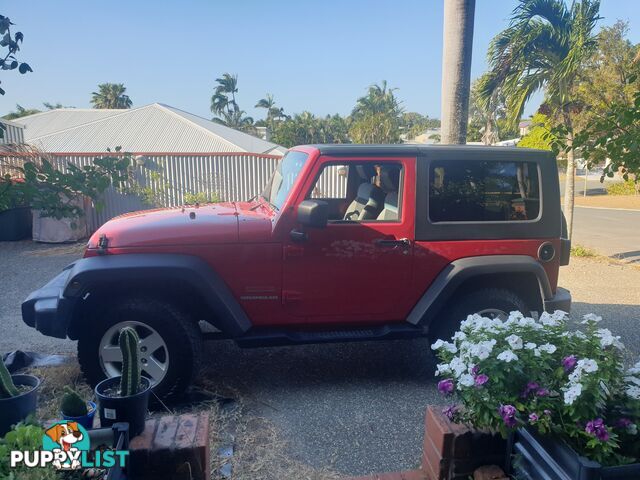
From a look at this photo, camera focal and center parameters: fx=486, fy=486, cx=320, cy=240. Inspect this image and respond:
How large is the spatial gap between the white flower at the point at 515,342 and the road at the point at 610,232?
919 centimetres

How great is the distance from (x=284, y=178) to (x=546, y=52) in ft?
23.4

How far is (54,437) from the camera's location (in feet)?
6.51

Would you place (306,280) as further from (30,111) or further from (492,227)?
(30,111)

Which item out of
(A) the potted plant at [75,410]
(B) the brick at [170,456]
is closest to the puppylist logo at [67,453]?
(B) the brick at [170,456]

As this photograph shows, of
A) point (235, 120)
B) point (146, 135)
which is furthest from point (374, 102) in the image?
point (146, 135)

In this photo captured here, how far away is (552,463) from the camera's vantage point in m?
2.04

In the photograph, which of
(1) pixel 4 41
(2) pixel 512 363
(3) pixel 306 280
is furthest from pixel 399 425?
(1) pixel 4 41

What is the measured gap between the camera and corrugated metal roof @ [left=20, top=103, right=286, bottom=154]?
17.9 metres

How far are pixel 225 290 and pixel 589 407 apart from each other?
247 cm

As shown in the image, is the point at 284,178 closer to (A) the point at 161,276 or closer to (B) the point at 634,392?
(A) the point at 161,276

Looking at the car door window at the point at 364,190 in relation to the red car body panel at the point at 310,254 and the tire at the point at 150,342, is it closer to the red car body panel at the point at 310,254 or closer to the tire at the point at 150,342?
the red car body panel at the point at 310,254

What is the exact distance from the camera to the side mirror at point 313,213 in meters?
3.57

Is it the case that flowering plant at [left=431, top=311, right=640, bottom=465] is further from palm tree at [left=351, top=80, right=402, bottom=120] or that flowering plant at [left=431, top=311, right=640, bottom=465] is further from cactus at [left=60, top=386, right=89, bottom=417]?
palm tree at [left=351, top=80, right=402, bottom=120]

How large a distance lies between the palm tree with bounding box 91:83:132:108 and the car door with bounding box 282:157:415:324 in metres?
64.5
